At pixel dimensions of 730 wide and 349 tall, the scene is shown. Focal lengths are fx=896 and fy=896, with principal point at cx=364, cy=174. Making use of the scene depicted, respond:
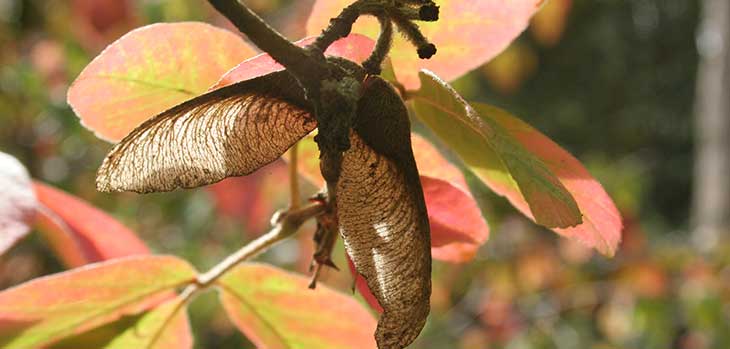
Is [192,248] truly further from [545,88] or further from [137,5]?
[545,88]

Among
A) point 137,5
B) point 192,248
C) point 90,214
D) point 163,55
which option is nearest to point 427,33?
point 163,55

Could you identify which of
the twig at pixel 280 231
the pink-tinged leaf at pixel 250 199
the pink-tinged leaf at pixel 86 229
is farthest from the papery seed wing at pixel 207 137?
the pink-tinged leaf at pixel 250 199

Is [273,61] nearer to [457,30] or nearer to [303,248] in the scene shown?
[457,30]

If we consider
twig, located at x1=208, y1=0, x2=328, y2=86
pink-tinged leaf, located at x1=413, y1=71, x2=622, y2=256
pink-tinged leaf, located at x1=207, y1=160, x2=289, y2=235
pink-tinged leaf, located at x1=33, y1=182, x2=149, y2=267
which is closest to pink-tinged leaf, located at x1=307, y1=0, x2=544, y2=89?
pink-tinged leaf, located at x1=413, y1=71, x2=622, y2=256

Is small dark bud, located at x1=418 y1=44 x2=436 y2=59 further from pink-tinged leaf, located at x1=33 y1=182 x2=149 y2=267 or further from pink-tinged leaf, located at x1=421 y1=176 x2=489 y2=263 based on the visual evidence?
pink-tinged leaf, located at x1=33 y1=182 x2=149 y2=267

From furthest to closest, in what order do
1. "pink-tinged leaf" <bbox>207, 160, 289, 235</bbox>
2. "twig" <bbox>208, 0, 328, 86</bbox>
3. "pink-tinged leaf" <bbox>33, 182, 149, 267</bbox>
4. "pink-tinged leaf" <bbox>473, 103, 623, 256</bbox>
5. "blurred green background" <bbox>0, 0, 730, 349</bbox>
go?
"pink-tinged leaf" <bbox>207, 160, 289, 235</bbox>, "blurred green background" <bbox>0, 0, 730, 349</bbox>, "pink-tinged leaf" <bbox>33, 182, 149, 267</bbox>, "pink-tinged leaf" <bbox>473, 103, 623, 256</bbox>, "twig" <bbox>208, 0, 328, 86</bbox>

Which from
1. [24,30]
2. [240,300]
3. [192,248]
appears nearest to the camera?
[240,300]
